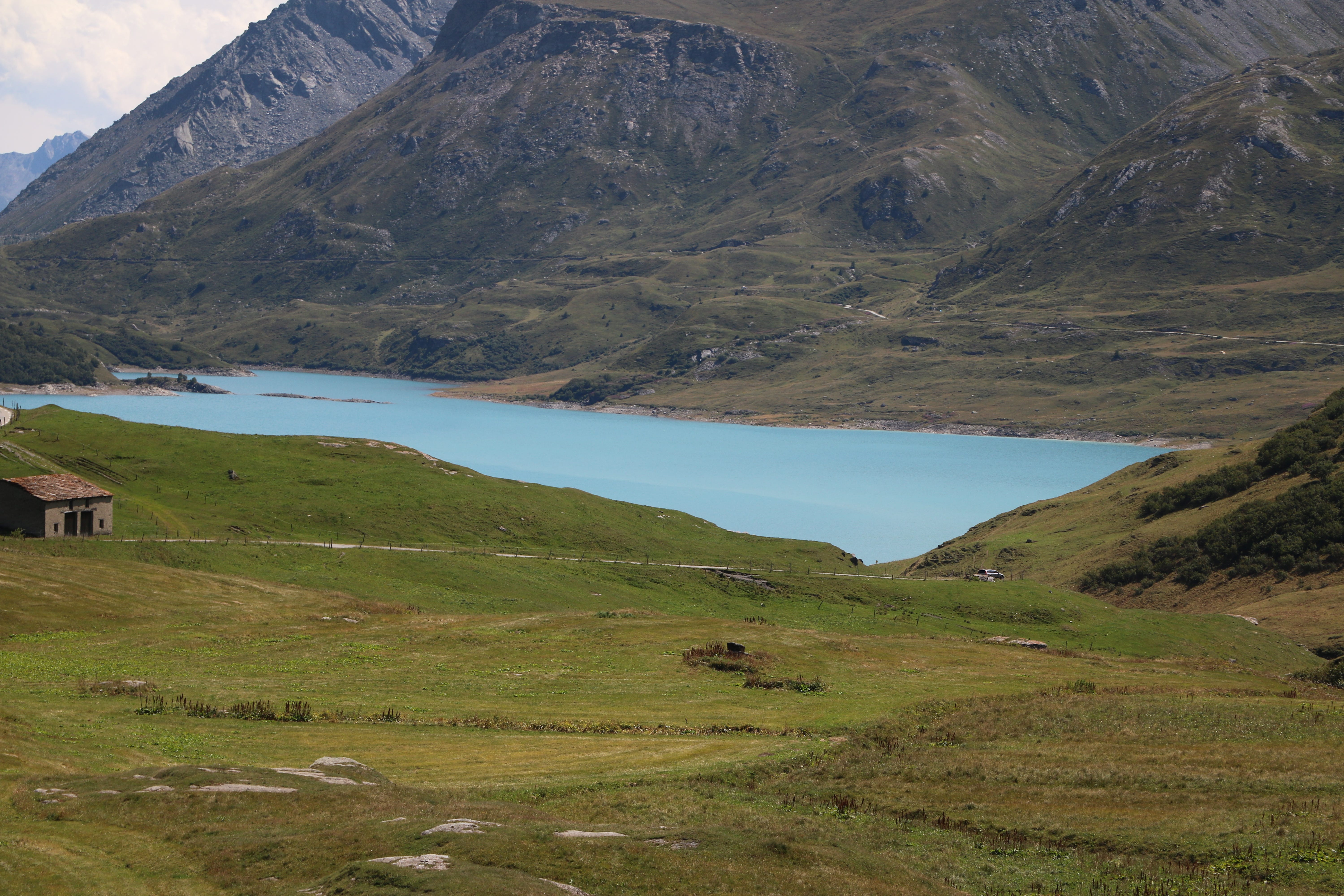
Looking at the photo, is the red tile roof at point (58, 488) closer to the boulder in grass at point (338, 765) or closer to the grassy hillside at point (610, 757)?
the grassy hillside at point (610, 757)

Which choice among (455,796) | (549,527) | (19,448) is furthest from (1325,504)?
(19,448)

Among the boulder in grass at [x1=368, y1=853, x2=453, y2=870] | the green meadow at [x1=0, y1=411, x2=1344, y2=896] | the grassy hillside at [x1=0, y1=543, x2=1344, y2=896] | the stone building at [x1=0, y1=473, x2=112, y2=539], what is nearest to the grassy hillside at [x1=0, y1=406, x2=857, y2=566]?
the stone building at [x1=0, y1=473, x2=112, y2=539]

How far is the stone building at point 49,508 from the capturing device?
67.4 metres

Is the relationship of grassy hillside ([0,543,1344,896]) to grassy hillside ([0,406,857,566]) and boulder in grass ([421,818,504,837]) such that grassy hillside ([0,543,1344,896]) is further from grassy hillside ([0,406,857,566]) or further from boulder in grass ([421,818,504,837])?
grassy hillside ([0,406,857,566])

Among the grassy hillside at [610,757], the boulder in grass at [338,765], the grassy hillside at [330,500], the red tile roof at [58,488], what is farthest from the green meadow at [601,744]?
the grassy hillside at [330,500]

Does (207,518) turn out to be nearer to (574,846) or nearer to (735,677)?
(735,677)

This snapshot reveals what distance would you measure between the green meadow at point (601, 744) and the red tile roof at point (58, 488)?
374 cm

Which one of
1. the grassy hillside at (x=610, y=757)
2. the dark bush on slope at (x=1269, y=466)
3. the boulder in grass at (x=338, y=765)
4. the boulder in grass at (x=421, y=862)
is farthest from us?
the dark bush on slope at (x=1269, y=466)

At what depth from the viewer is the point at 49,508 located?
67.5m

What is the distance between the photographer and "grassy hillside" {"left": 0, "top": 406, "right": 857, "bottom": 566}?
80188 mm

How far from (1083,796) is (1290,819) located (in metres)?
4.62

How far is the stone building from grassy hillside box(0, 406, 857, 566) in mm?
2364

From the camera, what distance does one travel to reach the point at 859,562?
3875 inches

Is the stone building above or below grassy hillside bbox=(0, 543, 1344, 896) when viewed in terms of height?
above
